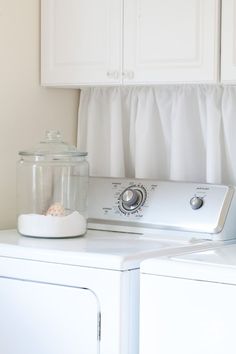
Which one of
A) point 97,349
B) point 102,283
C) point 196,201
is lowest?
point 97,349

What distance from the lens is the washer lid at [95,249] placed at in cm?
219

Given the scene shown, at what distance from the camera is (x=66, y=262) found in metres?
2.26

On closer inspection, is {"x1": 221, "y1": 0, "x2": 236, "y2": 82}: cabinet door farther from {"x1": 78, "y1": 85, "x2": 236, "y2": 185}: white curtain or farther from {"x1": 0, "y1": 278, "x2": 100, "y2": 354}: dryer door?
{"x1": 0, "y1": 278, "x2": 100, "y2": 354}: dryer door

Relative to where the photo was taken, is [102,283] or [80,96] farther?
[80,96]

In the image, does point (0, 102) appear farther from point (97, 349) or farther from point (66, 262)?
point (97, 349)

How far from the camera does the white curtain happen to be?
2.80 metres

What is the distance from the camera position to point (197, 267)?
2.01 meters

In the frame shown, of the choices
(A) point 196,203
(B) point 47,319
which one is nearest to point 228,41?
(A) point 196,203

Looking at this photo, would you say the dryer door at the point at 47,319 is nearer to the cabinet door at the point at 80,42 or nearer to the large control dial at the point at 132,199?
the large control dial at the point at 132,199

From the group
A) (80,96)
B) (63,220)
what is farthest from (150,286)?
(80,96)

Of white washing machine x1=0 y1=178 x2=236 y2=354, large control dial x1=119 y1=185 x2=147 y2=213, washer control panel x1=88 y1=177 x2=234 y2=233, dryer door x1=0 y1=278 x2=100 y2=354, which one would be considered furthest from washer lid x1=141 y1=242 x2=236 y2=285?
large control dial x1=119 y1=185 x2=147 y2=213

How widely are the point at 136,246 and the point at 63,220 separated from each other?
34cm

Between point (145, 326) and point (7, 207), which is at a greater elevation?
point (7, 207)

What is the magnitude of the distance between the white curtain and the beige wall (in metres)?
0.22
